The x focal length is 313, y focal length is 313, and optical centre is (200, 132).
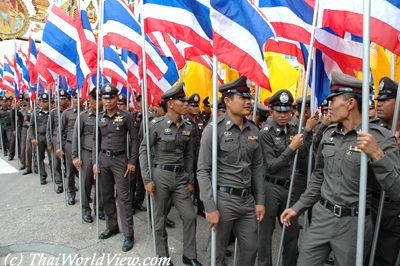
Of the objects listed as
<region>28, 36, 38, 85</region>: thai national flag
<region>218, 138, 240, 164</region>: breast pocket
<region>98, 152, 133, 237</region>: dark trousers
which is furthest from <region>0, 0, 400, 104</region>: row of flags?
<region>98, 152, 133, 237</region>: dark trousers

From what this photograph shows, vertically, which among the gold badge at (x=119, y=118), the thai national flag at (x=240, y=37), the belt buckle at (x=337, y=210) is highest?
the thai national flag at (x=240, y=37)

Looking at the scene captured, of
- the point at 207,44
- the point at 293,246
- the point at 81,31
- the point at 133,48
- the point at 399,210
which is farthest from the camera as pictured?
the point at 81,31

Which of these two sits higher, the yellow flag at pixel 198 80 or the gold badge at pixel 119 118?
the yellow flag at pixel 198 80

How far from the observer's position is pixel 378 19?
280 centimetres

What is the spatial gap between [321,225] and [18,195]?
662cm

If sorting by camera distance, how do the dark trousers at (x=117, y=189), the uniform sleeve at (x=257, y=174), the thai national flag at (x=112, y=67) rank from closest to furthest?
the uniform sleeve at (x=257, y=174), the dark trousers at (x=117, y=189), the thai national flag at (x=112, y=67)

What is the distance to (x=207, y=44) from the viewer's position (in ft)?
13.1

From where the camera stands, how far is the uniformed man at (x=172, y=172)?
3936mm

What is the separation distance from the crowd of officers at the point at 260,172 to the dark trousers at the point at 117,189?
15mm

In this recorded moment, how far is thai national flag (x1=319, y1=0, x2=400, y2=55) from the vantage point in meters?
2.78

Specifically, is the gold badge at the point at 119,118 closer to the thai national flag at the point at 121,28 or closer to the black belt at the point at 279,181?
the thai national flag at the point at 121,28

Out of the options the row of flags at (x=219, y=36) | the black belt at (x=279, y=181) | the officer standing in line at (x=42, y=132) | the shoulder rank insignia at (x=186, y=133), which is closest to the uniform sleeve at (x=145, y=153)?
the shoulder rank insignia at (x=186, y=133)

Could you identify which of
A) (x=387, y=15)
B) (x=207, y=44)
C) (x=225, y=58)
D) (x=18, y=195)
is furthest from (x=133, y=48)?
(x=18, y=195)

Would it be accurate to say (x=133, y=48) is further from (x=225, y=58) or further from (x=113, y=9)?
(x=225, y=58)
